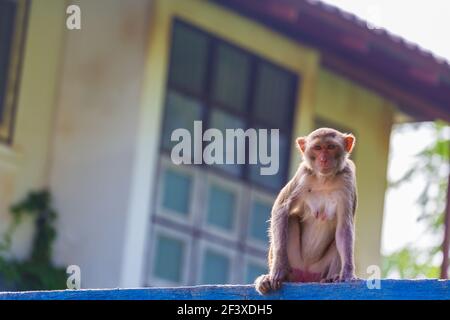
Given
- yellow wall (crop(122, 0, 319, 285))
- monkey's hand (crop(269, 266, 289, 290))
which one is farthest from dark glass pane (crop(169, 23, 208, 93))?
monkey's hand (crop(269, 266, 289, 290))

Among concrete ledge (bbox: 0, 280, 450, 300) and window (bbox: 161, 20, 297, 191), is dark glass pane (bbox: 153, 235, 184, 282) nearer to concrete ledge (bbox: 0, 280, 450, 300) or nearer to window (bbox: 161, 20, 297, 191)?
window (bbox: 161, 20, 297, 191)

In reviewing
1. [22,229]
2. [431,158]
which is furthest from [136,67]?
[431,158]

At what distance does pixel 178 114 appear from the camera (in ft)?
67.1

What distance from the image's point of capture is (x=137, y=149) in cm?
1981

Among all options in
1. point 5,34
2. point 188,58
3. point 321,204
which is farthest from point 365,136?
point 321,204

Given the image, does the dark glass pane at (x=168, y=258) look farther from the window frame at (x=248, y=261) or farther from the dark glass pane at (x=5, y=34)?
the dark glass pane at (x=5, y=34)

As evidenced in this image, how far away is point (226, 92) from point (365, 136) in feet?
9.48

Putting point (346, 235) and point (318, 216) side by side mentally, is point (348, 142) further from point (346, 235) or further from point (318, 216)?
point (346, 235)

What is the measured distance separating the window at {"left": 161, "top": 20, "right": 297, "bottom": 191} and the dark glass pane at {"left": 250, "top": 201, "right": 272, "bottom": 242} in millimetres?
244

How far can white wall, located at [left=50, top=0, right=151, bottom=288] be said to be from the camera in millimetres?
19719
